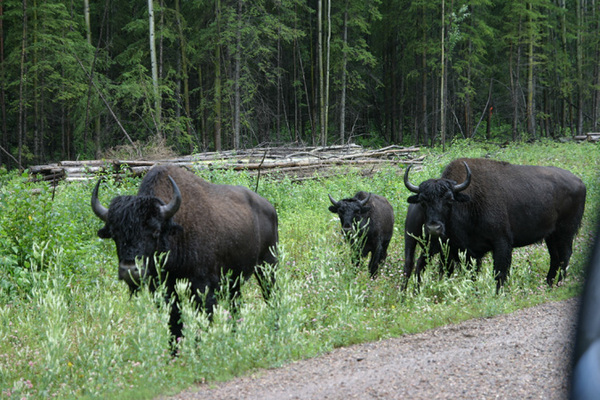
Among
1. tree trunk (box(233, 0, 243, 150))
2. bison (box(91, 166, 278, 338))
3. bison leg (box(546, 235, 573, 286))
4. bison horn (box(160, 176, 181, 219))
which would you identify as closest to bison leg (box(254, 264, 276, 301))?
bison (box(91, 166, 278, 338))

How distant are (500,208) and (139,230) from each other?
264 inches

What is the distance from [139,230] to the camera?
6125 millimetres

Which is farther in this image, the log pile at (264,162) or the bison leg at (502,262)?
the log pile at (264,162)

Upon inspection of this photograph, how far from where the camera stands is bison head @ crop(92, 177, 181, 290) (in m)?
5.98

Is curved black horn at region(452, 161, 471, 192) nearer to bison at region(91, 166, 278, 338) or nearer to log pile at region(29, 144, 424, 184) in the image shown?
bison at region(91, 166, 278, 338)

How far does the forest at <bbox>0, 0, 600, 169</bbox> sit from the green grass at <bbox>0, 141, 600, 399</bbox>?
7.91 meters

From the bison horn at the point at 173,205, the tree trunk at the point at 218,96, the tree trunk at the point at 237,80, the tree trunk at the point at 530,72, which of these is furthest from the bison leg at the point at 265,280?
the tree trunk at the point at 530,72

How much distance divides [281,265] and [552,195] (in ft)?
21.9

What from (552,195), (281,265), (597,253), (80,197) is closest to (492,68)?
(552,195)

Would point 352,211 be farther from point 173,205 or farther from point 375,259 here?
point 173,205

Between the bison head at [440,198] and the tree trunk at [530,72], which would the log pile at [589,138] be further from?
the bison head at [440,198]

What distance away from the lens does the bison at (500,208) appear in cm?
977

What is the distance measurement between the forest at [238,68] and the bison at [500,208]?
1155 cm

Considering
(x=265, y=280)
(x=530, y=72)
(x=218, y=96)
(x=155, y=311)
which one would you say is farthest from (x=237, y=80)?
(x=155, y=311)
